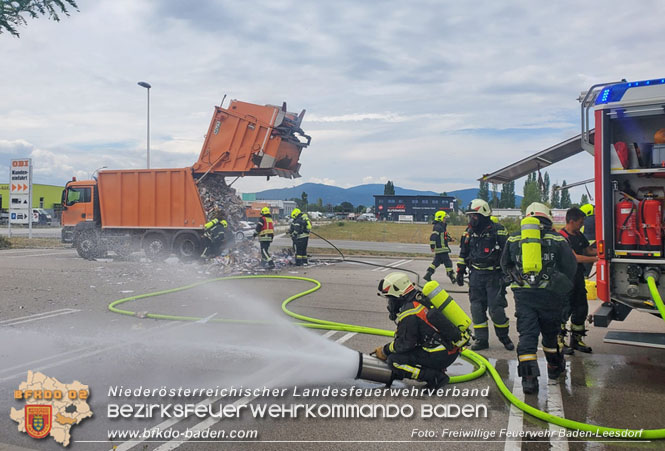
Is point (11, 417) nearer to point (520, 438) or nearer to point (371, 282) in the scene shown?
point (520, 438)

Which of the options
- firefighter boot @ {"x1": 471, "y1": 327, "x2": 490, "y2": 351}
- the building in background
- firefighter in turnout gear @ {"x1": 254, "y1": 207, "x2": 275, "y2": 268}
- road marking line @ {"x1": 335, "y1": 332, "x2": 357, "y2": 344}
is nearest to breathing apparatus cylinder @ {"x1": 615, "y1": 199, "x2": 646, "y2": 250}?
firefighter boot @ {"x1": 471, "y1": 327, "x2": 490, "y2": 351}

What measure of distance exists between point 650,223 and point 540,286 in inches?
58.7

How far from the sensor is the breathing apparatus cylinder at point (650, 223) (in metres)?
4.95

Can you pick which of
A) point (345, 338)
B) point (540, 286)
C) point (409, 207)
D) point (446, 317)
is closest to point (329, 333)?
point (345, 338)

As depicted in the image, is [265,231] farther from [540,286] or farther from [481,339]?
[540,286]

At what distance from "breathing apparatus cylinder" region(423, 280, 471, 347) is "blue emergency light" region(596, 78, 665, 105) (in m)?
2.80

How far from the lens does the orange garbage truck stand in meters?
14.2

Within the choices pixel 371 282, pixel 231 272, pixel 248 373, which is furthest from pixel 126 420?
pixel 231 272

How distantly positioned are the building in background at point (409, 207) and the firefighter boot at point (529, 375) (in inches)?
3127

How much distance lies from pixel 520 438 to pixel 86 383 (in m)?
3.79

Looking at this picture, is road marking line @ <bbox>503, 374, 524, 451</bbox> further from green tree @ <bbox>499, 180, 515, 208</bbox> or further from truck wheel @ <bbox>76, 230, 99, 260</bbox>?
green tree @ <bbox>499, 180, 515, 208</bbox>

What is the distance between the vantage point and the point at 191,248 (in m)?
14.9

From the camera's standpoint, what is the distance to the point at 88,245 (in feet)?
54.0

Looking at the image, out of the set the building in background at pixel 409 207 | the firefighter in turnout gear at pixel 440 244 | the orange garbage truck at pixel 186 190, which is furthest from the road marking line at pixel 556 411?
the building in background at pixel 409 207
